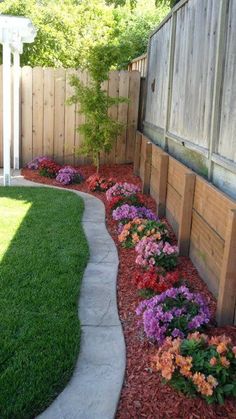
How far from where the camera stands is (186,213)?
3969mm

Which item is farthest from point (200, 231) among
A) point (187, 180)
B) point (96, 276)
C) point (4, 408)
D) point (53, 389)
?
point (4, 408)

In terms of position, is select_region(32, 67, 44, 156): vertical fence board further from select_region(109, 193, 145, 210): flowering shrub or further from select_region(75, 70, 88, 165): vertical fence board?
select_region(109, 193, 145, 210): flowering shrub

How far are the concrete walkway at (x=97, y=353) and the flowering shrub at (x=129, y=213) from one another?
2.40 feet

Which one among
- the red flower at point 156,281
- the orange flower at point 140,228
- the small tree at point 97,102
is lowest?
the red flower at point 156,281

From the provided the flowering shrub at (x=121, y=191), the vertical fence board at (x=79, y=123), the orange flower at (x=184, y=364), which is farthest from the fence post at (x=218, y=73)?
the vertical fence board at (x=79, y=123)

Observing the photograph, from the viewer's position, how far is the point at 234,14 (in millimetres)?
3205

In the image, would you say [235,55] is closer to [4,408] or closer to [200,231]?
[200,231]

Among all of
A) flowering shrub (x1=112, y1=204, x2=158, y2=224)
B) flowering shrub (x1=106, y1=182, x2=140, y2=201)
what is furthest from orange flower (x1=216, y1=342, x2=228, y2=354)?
flowering shrub (x1=106, y1=182, x2=140, y2=201)

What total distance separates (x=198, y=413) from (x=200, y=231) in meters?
1.71

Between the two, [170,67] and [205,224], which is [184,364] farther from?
[170,67]

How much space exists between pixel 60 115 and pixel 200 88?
Answer: 4.52 m

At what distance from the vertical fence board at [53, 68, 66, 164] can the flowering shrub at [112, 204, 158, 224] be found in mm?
3575

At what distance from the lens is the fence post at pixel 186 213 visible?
3883 mm

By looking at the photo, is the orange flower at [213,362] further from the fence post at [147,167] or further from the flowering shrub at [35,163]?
the flowering shrub at [35,163]
